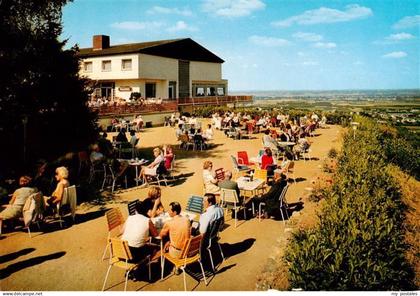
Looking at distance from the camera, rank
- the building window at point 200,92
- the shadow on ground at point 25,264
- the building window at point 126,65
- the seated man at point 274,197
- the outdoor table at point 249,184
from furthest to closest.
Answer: the building window at point 200,92
the building window at point 126,65
the outdoor table at point 249,184
the seated man at point 274,197
the shadow on ground at point 25,264

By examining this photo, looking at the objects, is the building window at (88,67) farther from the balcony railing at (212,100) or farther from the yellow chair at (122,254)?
the yellow chair at (122,254)

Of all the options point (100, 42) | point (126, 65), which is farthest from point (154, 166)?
point (100, 42)

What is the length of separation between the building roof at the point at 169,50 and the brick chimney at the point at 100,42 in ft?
2.01

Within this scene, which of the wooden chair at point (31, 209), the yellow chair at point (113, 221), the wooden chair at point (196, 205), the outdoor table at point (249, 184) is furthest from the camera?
the outdoor table at point (249, 184)

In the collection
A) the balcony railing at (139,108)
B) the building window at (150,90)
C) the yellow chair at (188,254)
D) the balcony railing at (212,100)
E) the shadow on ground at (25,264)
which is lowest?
the shadow on ground at (25,264)

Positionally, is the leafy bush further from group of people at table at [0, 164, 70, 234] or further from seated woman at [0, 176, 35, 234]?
seated woman at [0, 176, 35, 234]

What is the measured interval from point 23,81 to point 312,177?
9.07 meters

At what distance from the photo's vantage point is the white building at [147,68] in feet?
108

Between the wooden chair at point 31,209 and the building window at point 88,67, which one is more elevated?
Result: the building window at point 88,67

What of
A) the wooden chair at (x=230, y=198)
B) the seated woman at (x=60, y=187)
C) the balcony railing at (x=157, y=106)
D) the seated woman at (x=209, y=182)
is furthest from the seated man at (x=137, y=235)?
the balcony railing at (x=157, y=106)

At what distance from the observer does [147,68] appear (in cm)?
3331

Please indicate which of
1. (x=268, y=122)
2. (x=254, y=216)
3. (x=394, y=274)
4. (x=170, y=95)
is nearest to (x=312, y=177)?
(x=254, y=216)

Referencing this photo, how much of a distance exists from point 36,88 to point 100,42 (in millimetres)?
30806

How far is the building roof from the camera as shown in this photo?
3356 centimetres
